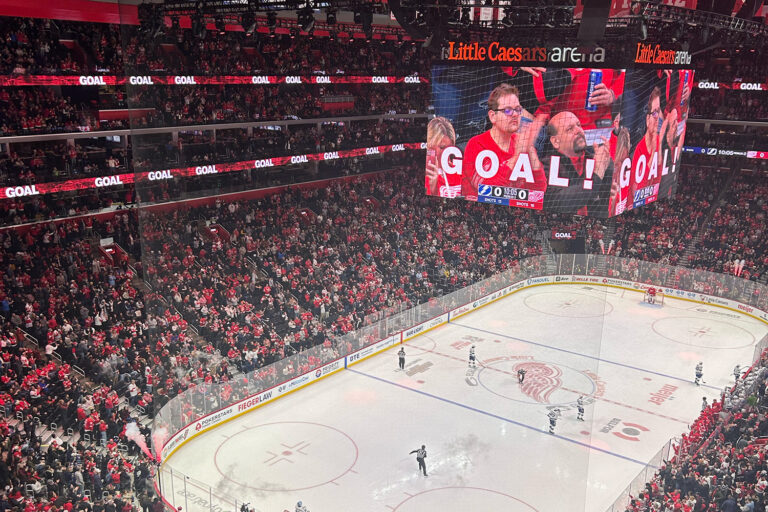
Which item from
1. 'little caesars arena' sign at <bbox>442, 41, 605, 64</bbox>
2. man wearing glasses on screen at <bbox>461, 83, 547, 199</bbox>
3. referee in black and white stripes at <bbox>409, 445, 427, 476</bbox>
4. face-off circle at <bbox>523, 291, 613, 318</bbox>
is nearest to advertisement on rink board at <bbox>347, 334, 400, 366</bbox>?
referee in black and white stripes at <bbox>409, 445, 427, 476</bbox>

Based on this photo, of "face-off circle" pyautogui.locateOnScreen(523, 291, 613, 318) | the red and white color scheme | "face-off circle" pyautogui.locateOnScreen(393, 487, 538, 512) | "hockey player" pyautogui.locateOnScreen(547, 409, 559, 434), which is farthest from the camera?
the red and white color scheme

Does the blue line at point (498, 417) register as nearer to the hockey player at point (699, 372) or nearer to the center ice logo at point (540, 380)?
the center ice logo at point (540, 380)

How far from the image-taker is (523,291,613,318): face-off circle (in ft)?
94.1

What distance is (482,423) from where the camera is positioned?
62.6ft

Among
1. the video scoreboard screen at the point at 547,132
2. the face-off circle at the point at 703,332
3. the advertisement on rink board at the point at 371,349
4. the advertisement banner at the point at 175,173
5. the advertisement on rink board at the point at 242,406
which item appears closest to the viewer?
the video scoreboard screen at the point at 547,132

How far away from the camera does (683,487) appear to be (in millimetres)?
13648

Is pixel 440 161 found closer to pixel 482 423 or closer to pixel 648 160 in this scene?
pixel 648 160

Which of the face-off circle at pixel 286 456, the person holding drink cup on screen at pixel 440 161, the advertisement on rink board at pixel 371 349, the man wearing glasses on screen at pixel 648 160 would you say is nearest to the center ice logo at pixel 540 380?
the advertisement on rink board at pixel 371 349

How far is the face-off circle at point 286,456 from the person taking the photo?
16083mm

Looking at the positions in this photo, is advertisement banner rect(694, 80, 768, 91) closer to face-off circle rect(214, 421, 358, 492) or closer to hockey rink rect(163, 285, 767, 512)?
hockey rink rect(163, 285, 767, 512)

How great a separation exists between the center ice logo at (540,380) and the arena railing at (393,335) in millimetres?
4611

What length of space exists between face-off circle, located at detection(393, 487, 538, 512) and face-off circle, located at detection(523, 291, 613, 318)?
13849mm

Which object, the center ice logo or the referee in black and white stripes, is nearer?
the referee in black and white stripes

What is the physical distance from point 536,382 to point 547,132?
941cm
